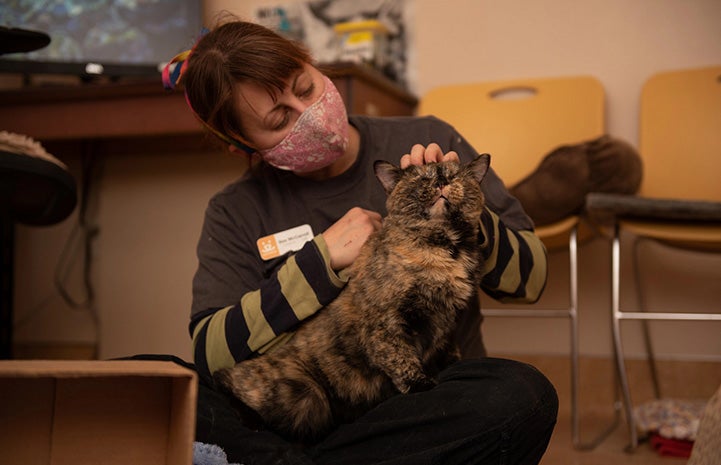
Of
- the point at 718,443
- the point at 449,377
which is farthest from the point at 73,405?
the point at 718,443

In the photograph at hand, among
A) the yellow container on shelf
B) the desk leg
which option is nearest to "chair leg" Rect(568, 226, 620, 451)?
the yellow container on shelf

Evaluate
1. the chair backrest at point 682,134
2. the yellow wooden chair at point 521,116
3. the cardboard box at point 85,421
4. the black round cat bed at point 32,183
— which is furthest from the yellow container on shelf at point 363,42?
the cardboard box at point 85,421

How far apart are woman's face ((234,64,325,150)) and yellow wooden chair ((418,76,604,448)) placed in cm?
125

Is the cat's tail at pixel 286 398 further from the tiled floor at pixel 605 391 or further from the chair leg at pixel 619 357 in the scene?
the chair leg at pixel 619 357

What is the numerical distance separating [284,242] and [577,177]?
108 cm

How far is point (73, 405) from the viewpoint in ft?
3.09

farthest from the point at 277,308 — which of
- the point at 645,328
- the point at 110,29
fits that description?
the point at 110,29

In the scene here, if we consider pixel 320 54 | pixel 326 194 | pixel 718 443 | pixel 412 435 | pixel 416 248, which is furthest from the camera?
pixel 320 54

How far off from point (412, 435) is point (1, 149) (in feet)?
3.72

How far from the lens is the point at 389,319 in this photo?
47.6 inches

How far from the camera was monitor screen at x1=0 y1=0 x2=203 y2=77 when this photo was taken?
113 inches

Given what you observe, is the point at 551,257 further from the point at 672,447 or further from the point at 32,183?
the point at 32,183

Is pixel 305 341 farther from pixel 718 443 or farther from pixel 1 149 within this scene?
pixel 1 149

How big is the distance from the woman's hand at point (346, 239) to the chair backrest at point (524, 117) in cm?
131
